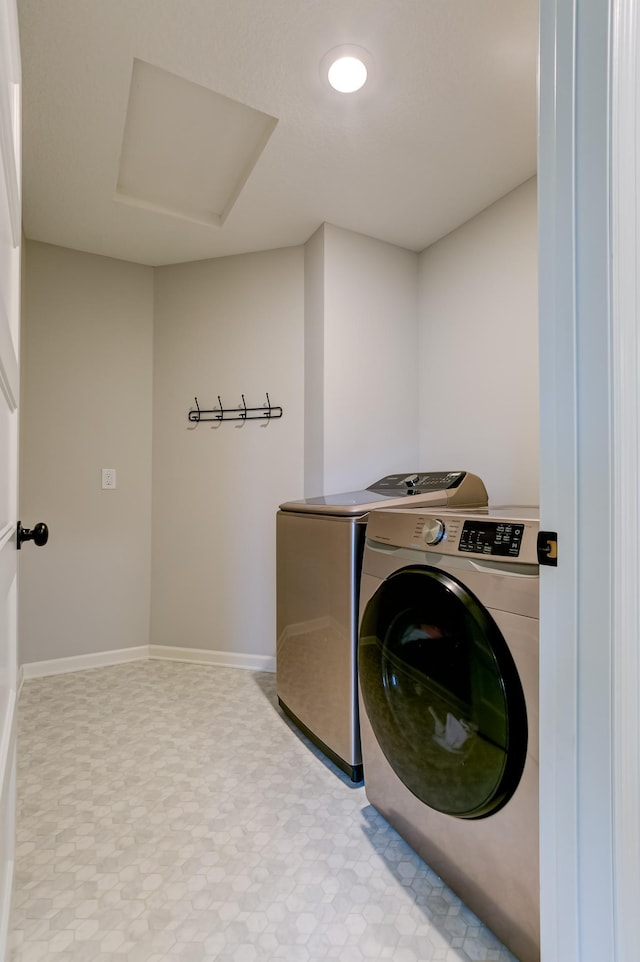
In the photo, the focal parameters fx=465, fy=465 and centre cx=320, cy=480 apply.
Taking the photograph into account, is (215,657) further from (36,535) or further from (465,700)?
(465,700)

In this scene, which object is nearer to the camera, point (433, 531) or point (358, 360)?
point (433, 531)

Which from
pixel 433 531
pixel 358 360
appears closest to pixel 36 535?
pixel 433 531

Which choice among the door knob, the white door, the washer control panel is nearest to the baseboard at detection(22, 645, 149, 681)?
the white door

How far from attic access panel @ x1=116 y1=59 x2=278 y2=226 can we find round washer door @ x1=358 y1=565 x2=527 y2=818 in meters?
1.69

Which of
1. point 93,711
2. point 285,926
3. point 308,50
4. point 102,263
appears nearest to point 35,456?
point 102,263

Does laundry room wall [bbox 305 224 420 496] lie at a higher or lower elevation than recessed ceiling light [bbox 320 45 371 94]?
lower

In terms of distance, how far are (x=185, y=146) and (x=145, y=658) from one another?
2446 millimetres

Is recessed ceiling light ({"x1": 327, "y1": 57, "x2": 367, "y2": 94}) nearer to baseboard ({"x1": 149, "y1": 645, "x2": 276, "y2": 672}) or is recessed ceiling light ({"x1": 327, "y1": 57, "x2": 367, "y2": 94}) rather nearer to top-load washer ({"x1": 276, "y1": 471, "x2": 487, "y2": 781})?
top-load washer ({"x1": 276, "y1": 471, "x2": 487, "y2": 781})

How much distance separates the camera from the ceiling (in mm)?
1257

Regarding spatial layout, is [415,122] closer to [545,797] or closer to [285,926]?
[545,797]

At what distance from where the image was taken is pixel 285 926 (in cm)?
98

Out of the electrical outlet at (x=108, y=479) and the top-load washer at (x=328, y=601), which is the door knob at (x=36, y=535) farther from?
the electrical outlet at (x=108, y=479)

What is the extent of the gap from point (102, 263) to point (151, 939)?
2750mm

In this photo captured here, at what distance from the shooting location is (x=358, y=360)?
229 centimetres
